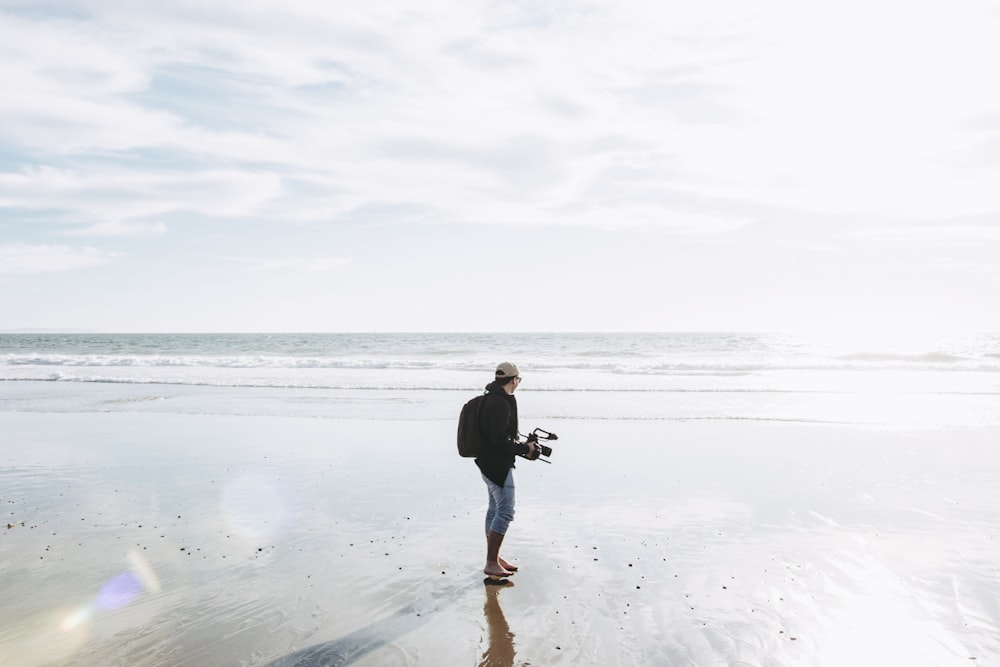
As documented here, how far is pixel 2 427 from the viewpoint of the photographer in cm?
1456

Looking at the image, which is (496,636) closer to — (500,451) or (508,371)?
(500,451)

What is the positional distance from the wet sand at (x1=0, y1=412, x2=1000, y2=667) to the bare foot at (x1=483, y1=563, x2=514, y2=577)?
116 millimetres

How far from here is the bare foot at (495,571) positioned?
19.3 ft

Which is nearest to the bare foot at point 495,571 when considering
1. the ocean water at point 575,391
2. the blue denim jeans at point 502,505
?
the blue denim jeans at point 502,505

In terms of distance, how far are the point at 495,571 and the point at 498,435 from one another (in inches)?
46.4

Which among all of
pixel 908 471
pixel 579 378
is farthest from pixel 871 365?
pixel 908 471

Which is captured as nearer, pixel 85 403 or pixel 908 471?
pixel 908 471

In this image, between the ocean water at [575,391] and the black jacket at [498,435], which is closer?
the black jacket at [498,435]

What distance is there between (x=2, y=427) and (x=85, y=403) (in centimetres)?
476

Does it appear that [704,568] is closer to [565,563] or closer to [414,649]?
[565,563]

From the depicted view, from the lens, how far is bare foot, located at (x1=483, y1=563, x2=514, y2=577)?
19.3 feet

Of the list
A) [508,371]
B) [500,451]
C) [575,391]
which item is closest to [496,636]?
[500,451]

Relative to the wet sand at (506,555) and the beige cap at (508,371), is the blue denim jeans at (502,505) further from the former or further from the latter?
the beige cap at (508,371)

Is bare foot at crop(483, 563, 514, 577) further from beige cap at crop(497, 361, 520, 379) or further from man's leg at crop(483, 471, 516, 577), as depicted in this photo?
beige cap at crop(497, 361, 520, 379)
